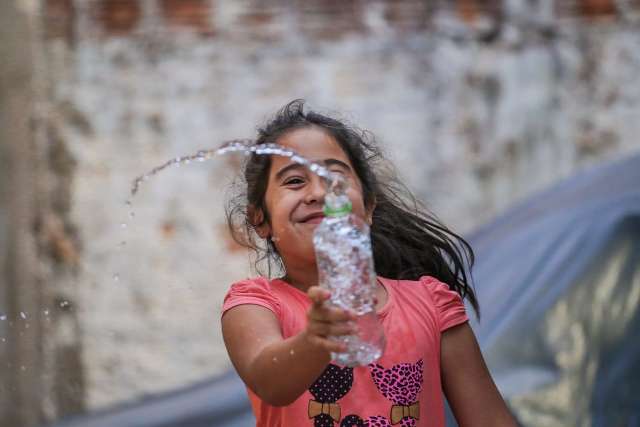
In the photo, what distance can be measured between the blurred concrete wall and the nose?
7.68 ft

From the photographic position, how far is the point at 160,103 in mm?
4039

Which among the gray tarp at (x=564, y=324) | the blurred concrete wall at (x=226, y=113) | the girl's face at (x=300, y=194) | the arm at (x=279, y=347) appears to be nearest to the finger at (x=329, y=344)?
the arm at (x=279, y=347)

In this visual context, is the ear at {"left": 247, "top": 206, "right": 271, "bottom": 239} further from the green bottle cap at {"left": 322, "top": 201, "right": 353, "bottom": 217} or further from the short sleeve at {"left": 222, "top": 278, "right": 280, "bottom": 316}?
the green bottle cap at {"left": 322, "top": 201, "right": 353, "bottom": 217}

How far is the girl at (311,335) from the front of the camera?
153cm

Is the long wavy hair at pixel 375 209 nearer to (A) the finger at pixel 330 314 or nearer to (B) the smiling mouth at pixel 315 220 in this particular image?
(B) the smiling mouth at pixel 315 220

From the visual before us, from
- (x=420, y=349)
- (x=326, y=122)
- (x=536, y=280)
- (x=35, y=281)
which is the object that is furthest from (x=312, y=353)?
(x=35, y=281)

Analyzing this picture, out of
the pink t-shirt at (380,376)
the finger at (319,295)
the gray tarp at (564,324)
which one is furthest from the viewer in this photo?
the gray tarp at (564,324)

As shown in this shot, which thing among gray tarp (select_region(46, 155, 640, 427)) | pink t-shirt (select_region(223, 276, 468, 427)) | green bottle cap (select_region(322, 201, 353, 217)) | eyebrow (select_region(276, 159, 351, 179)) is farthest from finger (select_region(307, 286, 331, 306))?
gray tarp (select_region(46, 155, 640, 427))

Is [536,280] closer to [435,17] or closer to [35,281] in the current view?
[435,17]

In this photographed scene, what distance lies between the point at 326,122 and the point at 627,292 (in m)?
1.05

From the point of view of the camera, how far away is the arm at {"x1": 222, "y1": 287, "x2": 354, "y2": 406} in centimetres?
136

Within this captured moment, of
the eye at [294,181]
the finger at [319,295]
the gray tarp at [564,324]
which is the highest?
the eye at [294,181]

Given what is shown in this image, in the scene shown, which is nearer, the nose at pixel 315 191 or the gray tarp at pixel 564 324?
the nose at pixel 315 191

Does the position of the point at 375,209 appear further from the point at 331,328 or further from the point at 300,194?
the point at 331,328
